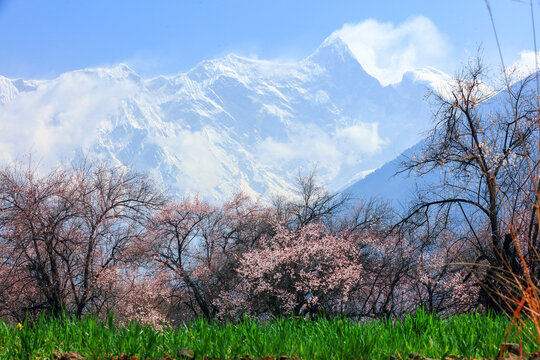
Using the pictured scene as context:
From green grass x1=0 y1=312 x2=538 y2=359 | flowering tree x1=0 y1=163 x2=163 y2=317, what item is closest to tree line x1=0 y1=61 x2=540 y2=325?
flowering tree x1=0 y1=163 x2=163 y2=317

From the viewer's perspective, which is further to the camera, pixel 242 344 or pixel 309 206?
pixel 309 206

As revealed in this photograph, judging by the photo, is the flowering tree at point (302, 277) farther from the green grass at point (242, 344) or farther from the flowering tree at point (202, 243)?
the green grass at point (242, 344)

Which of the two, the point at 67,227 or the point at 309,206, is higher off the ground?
the point at 67,227

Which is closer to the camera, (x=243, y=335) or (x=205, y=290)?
(x=243, y=335)

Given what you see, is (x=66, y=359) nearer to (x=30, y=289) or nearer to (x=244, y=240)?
(x=30, y=289)

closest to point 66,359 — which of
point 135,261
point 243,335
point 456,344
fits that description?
point 243,335

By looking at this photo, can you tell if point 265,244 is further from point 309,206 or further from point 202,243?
point 202,243

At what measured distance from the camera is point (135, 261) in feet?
81.0

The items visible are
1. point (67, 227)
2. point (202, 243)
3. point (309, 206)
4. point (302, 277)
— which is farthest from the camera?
point (202, 243)

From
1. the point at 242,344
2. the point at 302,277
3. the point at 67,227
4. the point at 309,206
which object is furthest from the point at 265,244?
the point at 242,344

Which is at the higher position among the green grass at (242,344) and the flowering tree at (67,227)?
the flowering tree at (67,227)

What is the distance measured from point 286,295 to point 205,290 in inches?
349

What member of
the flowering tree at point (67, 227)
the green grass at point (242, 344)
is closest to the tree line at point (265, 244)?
the flowering tree at point (67, 227)

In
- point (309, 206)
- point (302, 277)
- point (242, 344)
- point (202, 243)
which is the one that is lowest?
point (242, 344)
